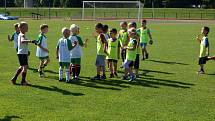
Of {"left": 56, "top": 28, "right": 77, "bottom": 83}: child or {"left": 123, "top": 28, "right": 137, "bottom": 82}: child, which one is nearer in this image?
{"left": 56, "top": 28, "right": 77, "bottom": 83}: child

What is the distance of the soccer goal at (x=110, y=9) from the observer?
234 feet

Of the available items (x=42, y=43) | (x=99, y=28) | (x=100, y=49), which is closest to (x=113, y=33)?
(x=99, y=28)

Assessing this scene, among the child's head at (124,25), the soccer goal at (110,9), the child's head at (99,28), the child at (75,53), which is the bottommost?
the child at (75,53)

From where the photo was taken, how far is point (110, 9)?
254 feet

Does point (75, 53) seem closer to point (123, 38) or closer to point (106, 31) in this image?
point (106, 31)

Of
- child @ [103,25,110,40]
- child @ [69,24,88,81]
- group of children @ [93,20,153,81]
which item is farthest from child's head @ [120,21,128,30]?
child @ [69,24,88,81]

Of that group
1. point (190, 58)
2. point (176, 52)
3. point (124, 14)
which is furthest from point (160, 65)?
point (124, 14)

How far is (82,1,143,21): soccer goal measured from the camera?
71250mm

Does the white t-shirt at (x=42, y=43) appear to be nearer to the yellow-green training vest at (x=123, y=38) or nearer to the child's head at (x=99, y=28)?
the child's head at (x=99, y=28)

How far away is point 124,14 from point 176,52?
2327 inches

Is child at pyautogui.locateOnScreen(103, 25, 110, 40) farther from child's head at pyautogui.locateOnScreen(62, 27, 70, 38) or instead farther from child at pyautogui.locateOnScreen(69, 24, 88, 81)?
child's head at pyautogui.locateOnScreen(62, 27, 70, 38)

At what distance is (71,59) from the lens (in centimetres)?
1456

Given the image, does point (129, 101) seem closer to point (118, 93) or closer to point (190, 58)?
point (118, 93)

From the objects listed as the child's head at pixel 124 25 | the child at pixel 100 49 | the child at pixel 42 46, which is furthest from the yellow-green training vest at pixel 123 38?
the child at pixel 42 46
